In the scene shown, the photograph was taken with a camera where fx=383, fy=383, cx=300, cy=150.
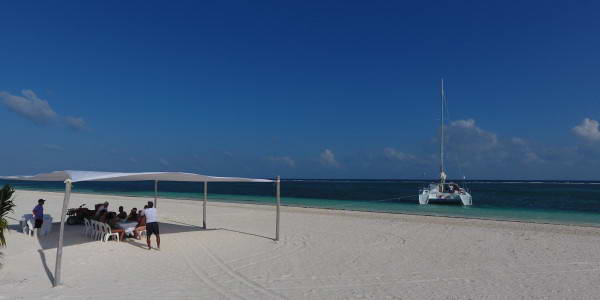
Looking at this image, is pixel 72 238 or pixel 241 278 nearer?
pixel 241 278

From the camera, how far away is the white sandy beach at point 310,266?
517cm

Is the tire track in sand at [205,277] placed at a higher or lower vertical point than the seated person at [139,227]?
Result: lower

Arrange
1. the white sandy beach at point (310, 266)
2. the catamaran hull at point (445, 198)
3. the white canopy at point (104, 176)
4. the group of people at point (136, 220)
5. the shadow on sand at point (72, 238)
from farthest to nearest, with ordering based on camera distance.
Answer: the catamaran hull at point (445, 198), the group of people at point (136, 220), the shadow on sand at point (72, 238), the white canopy at point (104, 176), the white sandy beach at point (310, 266)

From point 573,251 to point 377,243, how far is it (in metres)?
4.14

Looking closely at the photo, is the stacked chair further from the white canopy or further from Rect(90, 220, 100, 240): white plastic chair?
the white canopy

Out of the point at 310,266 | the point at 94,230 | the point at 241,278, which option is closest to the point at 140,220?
the point at 94,230

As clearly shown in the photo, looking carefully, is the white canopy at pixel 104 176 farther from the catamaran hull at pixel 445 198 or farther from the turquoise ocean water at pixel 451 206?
the catamaran hull at pixel 445 198

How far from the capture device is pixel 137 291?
5.08 meters

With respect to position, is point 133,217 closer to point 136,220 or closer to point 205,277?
point 136,220

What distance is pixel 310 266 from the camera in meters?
6.68

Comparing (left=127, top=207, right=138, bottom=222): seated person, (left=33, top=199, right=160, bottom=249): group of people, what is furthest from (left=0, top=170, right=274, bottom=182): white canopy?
(left=127, top=207, right=138, bottom=222): seated person

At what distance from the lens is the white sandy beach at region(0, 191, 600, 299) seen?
5172 millimetres

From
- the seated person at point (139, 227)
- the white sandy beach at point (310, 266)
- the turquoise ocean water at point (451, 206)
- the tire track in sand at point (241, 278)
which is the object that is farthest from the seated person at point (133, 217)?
the turquoise ocean water at point (451, 206)

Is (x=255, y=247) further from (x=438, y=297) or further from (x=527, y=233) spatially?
(x=527, y=233)
